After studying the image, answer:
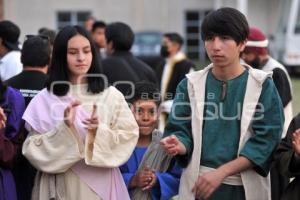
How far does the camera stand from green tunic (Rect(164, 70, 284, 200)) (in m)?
3.32

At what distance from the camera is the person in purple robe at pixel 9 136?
3.71 meters

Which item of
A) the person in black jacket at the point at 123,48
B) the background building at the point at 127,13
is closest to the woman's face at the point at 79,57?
the person in black jacket at the point at 123,48

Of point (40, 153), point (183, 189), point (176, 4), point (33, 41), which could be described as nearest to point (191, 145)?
point (183, 189)

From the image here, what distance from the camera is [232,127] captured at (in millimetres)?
3354

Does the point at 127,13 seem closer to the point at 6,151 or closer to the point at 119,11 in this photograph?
the point at 119,11

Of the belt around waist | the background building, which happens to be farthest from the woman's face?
the background building

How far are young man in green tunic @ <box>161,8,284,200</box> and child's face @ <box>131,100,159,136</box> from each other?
61 cm

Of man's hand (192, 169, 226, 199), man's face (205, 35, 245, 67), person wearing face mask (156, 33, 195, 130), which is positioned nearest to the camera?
man's hand (192, 169, 226, 199)

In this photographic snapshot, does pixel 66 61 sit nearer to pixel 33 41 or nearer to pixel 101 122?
pixel 101 122

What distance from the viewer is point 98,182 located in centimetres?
371

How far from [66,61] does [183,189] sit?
3.26ft

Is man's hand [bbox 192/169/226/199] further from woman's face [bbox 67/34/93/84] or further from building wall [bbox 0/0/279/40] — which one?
building wall [bbox 0/0/279/40]

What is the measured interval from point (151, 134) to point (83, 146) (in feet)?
1.87

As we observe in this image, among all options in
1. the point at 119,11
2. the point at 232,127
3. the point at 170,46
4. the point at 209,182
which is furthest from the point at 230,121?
the point at 119,11
